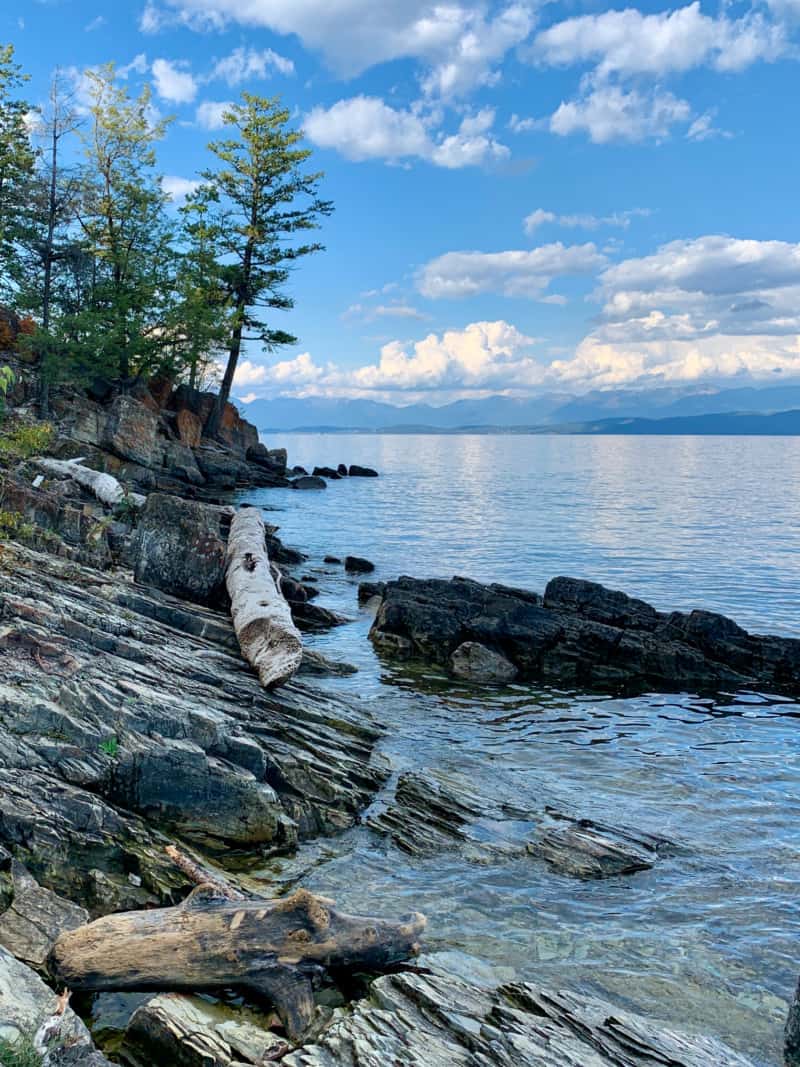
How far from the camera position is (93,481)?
27.6m

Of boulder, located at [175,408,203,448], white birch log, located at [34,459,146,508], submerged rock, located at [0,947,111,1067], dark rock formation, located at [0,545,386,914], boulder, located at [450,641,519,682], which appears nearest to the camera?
submerged rock, located at [0,947,111,1067]

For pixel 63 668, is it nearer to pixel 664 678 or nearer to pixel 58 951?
pixel 58 951

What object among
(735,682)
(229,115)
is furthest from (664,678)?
(229,115)

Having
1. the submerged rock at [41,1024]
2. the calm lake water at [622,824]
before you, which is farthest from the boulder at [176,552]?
the submerged rock at [41,1024]

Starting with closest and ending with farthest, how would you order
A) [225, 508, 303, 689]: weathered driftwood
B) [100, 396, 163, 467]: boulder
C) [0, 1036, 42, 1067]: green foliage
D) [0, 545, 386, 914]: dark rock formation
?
[0, 1036, 42, 1067]: green foliage, [0, 545, 386, 914]: dark rock formation, [225, 508, 303, 689]: weathered driftwood, [100, 396, 163, 467]: boulder

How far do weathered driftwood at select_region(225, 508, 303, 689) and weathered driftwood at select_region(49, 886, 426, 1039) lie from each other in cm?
609

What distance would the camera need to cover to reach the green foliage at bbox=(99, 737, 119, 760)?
784 centimetres

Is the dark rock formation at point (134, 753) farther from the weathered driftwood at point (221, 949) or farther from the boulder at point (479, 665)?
the boulder at point (479, 665)

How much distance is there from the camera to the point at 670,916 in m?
7.86

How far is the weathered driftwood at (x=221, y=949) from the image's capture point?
18.3 feet

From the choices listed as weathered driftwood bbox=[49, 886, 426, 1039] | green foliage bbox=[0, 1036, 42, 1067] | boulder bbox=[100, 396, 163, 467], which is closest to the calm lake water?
weathered driftwood bbox=[49, 886, 426, 1039]

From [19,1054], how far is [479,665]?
13233mm

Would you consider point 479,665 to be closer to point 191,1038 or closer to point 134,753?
point 134,753

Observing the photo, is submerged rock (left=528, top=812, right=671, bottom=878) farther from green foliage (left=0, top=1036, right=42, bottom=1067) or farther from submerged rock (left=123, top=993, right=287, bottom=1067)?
green foliage (left=0, top=1036, right=42, bottom=1067)
